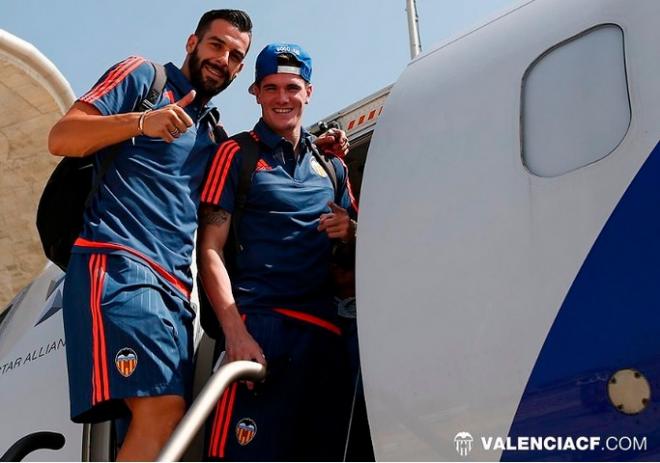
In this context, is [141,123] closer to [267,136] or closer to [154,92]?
[154,92]

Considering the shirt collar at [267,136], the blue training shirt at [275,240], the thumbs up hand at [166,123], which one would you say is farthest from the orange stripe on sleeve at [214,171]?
the thumbs up hand at [166,123]

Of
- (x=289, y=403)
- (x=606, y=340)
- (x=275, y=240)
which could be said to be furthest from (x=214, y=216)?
(x=606, y=340)

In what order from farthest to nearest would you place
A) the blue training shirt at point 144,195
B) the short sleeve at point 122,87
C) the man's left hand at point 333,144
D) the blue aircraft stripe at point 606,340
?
1. the man's left hand at point 333,144
2. the short sleeve at point 122,87
3. the blue training shirt at point 144,195
4. the blue aircraft stripe at point 606,340

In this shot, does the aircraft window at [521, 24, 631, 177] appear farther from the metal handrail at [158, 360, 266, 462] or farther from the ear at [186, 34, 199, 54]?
the ear at [186, 34, 199, 54]

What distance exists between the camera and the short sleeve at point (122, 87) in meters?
3.21

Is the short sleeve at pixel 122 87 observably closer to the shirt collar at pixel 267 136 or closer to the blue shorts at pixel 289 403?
the shirt collar at pixel 267 136

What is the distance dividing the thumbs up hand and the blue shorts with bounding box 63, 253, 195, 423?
0.42 metres

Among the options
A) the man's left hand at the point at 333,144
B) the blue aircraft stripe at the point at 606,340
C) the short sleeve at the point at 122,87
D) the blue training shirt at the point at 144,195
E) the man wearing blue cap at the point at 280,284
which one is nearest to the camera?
the blue aircraft stripe at the point at 606,340

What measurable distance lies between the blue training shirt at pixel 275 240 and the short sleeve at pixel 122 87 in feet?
1.16

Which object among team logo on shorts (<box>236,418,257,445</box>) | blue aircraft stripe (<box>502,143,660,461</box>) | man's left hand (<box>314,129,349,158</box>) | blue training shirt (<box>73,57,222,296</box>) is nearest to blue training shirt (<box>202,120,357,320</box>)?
blue training shirt (<box>73,57,222,296</box>)

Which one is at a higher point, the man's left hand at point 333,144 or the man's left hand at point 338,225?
the man's left hand at point 333,144

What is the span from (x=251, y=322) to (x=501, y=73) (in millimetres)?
1187

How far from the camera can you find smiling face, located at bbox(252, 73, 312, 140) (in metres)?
3.45

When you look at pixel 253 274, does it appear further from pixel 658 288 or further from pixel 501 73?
pixel 658 288
